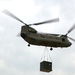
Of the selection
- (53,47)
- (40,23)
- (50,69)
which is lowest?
(50,69)

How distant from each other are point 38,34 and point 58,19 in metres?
5.55

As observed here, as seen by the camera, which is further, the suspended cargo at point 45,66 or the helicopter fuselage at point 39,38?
the suspended cargo at point 45,66

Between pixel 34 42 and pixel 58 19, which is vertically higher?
pixel 58 19

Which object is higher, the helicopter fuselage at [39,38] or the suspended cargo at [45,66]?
the helicopter fuselage at [39,38]

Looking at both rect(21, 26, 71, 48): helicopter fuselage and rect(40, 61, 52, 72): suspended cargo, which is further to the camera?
rect(40, 61, 52, 72): suspended cargo

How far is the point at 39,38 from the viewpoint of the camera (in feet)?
252

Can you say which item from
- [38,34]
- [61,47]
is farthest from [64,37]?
[38,34]

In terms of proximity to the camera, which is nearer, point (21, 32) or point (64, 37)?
point (21, 32)

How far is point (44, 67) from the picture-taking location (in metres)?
80.4

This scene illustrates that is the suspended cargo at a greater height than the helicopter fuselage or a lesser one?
lesser

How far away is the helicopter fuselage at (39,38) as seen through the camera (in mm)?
76062

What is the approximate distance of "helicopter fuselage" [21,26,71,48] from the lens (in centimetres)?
7606

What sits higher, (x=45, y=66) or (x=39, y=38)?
(x=39, y=38)

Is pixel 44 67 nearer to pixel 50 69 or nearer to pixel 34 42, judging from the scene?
pixel 50 69
